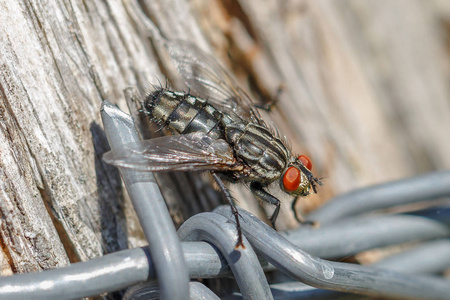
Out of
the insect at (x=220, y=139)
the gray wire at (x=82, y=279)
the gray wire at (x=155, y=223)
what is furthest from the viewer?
the insect at (x=220, y=139)

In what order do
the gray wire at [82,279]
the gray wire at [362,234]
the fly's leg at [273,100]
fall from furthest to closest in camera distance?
1. the fly's leg at [273,100]
2. the gray wire at [362,234]
3. the gray wire at [82,279]

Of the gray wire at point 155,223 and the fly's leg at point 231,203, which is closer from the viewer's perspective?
the gray wire at point 155,223

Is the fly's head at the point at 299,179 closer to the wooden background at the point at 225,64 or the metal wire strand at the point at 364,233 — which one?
the wooden background at the point at 225,64

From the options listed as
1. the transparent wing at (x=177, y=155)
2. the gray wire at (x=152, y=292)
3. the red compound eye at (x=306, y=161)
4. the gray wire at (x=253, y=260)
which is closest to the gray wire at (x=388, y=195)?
the gray wire at (x=253, y=260)

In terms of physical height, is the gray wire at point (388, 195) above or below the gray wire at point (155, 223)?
below

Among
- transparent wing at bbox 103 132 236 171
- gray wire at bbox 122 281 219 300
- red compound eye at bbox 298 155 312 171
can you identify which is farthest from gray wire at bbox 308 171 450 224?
gray wire at bbox 122 281 219 300

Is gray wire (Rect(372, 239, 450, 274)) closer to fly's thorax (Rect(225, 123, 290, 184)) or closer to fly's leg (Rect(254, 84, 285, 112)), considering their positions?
fly's thorax (Rect(225, 123, 290, 184))
